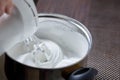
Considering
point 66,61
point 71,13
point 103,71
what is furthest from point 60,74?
point 71,13

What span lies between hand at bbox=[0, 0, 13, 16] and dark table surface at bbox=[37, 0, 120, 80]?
275 millimetres

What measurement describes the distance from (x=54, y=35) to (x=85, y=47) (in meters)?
0.08

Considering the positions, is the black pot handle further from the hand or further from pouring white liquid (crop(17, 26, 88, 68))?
the hand

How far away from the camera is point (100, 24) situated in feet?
2.46

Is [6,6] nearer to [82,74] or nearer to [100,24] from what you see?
[82,74]

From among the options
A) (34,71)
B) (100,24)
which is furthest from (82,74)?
(100,24)

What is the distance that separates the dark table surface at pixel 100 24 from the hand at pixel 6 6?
0.90 feet

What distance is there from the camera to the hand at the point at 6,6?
0.39 m

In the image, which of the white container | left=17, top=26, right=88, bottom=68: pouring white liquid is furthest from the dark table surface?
the white container

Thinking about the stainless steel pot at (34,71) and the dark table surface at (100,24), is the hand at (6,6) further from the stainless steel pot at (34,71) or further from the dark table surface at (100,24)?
the dark table surface at (100,24)

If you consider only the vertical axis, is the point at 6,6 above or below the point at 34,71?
above

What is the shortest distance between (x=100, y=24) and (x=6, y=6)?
39cm

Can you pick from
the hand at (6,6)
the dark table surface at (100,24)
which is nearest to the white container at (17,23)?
the hand at (6,6)

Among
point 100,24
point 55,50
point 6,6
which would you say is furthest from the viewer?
point 100,24
